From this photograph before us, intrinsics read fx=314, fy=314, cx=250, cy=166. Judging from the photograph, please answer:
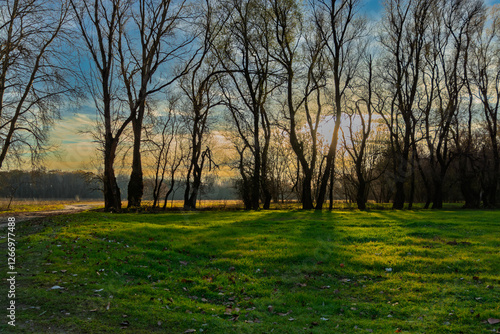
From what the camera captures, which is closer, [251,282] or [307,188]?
[251,282]

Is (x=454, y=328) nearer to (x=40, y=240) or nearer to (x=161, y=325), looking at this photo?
(x=161, y=325)

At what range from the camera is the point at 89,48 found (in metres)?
20.7

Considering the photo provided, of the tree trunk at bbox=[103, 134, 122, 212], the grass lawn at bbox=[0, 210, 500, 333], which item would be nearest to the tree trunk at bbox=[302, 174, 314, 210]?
the grass lawn at bbox=[0, 210, 500, 333]

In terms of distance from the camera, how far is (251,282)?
7621mm

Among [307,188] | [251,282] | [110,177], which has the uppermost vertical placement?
[110,177]

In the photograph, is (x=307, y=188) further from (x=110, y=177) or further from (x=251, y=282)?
(x=251, y=282)

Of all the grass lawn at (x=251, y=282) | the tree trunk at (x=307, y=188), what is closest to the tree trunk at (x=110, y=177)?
the grass lawn at (x=251, y=282)

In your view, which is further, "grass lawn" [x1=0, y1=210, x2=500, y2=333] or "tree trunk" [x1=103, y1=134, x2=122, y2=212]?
"tree trunk" [x1=103, y1=134, x2=122, y2=212]

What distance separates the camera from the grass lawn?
5.44 m

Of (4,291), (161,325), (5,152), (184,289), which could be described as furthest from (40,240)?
(5,152)

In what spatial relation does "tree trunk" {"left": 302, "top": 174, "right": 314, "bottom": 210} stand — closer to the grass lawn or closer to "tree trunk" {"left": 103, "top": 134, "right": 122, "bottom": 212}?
the grass lawn

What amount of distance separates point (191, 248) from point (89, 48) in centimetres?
1704

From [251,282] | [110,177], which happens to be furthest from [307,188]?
[251,282]

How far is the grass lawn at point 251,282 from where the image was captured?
5.44m
